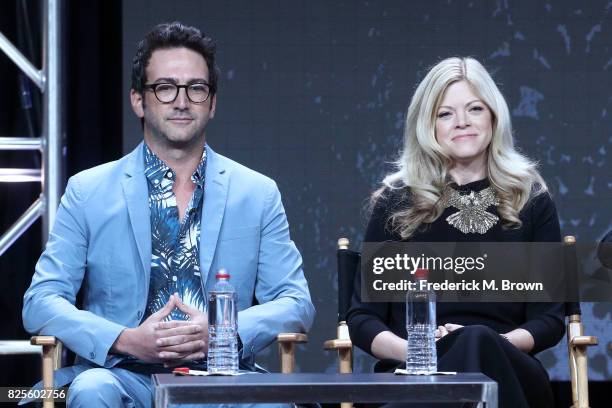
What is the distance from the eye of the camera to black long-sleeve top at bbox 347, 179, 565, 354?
12.9ft

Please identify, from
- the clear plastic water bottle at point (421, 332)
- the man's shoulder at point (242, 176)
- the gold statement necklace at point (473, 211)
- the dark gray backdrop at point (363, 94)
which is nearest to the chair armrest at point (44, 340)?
the man's shoulder at point (242, 176)

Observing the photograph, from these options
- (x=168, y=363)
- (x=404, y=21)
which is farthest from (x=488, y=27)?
(x=168, y=363)

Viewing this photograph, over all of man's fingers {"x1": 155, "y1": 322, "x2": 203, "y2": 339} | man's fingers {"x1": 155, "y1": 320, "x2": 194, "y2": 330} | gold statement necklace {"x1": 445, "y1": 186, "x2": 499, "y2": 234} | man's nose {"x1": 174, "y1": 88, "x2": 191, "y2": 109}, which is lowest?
man's fingers {"x1": 155, "y1": 322, "x2": 203, "y2": 339}

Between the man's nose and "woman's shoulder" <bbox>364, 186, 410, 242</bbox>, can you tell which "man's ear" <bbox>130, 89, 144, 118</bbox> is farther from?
"woman's shoulder" <bbox>364, 186, 410, 242</bbox>

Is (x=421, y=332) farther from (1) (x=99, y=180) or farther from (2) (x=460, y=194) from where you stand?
(1) (x=99, y=180)

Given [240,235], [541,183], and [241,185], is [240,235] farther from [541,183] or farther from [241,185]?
[541,183]

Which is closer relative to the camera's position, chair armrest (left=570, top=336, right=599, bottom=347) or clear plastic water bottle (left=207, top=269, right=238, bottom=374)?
clear plastic water bottle (left=207, top=269, right=238, bottom=374)

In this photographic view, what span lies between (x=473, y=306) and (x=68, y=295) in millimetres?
1238

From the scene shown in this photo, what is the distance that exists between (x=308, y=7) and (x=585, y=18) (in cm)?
122

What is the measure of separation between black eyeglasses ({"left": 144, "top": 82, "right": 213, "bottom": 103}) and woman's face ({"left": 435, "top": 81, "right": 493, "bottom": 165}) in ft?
2.57

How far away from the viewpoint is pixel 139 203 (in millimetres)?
3799

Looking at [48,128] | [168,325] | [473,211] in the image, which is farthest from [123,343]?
[48,128]

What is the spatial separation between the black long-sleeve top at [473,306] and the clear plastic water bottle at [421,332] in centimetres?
47

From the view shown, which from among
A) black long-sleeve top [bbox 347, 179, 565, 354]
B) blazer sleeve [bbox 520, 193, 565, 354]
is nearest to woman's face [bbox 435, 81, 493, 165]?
black long-sleeve top [bbox 347, 179, 565, 354]
